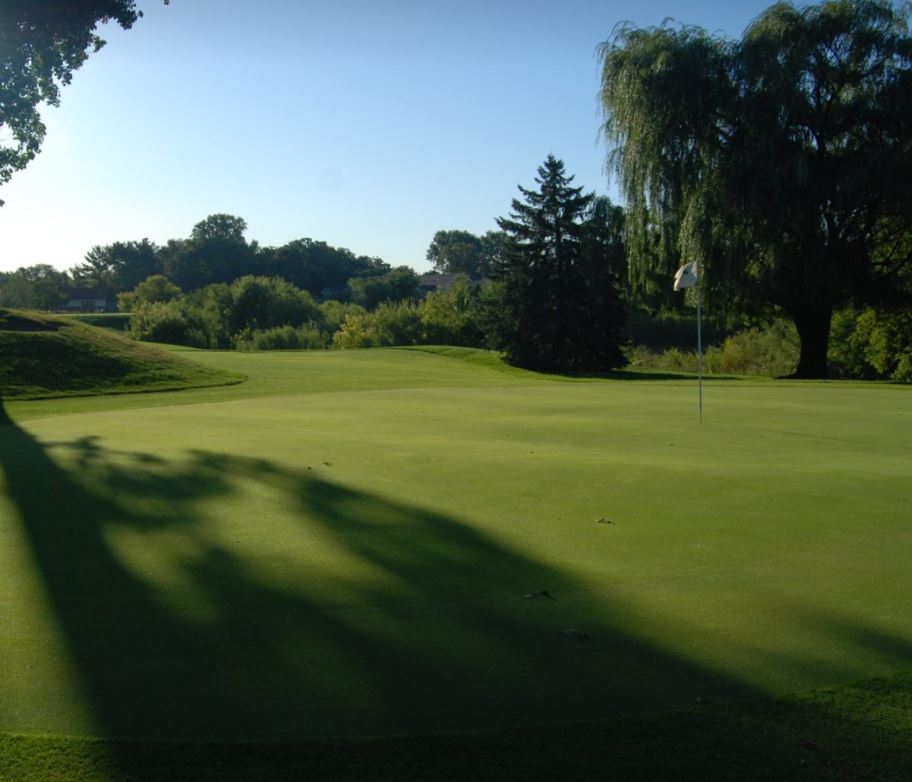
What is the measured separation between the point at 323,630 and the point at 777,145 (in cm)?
2860

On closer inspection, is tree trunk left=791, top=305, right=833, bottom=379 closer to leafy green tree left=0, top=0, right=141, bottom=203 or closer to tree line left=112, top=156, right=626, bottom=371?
tree line left=112, top=156, right=626, bottom=371

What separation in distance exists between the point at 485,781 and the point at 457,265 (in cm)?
18823

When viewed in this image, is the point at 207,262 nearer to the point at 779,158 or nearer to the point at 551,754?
the point at 779,158

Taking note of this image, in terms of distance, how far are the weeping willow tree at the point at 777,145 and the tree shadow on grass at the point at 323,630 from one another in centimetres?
2487

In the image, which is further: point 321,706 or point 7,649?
point 7,649

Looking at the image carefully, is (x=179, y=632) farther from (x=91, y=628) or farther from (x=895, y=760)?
(x=895, y=760)

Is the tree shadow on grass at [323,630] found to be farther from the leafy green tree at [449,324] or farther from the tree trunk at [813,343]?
the leafy green tree at [449,324]

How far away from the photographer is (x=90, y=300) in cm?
13388

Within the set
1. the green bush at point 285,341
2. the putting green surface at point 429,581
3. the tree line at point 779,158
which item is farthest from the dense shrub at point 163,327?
the putting green surface at point 429,581

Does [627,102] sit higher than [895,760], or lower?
higher

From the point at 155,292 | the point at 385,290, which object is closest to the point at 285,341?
the point at 155,292

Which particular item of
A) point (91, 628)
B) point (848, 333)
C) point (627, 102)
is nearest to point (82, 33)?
point (627, 102)

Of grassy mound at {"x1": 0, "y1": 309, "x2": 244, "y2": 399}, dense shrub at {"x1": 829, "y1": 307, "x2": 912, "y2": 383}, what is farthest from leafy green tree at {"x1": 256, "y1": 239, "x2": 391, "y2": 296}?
grassy mound at {"x1": 0, "y1": 309, "x2": 244, "y2": 399}

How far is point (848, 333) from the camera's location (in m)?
39.0
